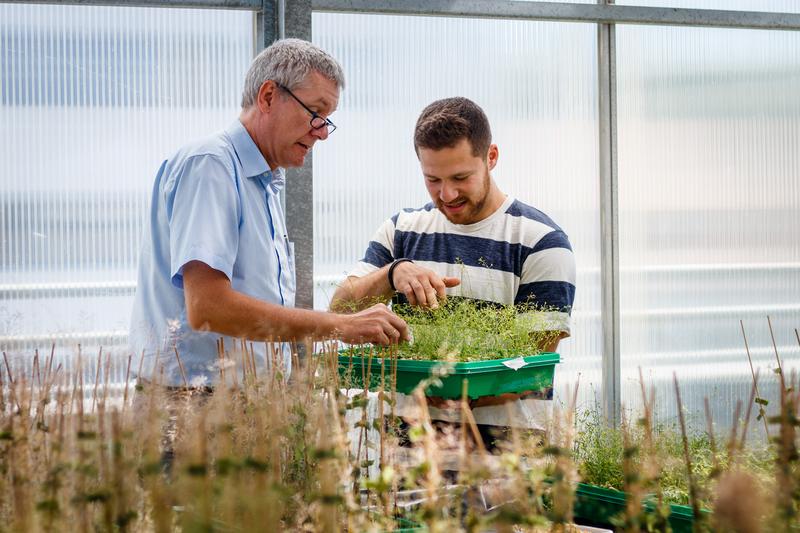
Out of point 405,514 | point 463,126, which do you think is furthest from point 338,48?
point 405,514

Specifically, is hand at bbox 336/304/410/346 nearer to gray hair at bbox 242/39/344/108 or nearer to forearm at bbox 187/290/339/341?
forearm at bbox 187/290/339/341

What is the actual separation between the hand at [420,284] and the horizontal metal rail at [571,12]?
1787mm

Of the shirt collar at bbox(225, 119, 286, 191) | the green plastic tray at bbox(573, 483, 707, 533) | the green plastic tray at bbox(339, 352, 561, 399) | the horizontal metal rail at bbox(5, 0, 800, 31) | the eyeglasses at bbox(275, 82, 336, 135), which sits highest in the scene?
the horizontal metal rail at bbox(5, 0, 800, 31)

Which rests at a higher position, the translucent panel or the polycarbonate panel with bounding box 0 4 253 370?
the translucent panel

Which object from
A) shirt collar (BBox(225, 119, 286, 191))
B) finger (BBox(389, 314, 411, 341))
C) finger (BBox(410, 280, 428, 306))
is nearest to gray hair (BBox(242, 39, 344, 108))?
shirt collar (BBox(225, 119, 286, 191))

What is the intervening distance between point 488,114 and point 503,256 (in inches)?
62.7

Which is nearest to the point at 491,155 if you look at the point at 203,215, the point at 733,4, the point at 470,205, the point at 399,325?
the point at 470,205

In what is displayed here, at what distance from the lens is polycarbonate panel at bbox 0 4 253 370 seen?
10.9ft

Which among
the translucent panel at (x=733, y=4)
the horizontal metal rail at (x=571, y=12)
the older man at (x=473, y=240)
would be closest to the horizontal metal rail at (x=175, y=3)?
the horizontal metal rail at (x=571, y=12)

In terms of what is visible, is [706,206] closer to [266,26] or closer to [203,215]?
[266,26]

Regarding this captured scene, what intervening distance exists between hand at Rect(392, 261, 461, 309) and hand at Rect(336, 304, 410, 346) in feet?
0.73

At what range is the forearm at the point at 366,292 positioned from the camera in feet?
7.79

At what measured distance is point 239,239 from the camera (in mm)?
2152

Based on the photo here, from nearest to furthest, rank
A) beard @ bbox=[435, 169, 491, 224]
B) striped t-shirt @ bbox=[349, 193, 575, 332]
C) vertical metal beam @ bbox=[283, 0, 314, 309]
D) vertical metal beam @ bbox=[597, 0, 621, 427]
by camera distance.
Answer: striped t-shirt @ bbox=[349, 193, 575, 332] → beard @ bbox=[435, 169, 491, 224] → vertical metal beam @ bbox=[283, 0, 314, 309] → vertical metal beam @ bbox=[597, 0, 621, 427]
